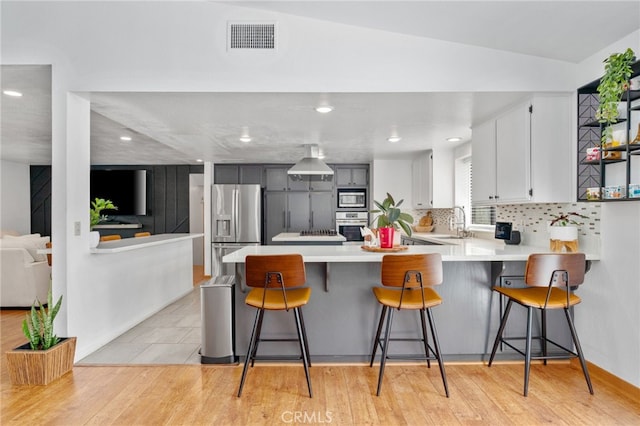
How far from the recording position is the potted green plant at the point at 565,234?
271 centimetres

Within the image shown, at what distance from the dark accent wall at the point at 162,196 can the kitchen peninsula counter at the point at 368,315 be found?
5528 mm

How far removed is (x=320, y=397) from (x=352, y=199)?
183 inches

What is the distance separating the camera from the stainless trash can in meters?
2.79

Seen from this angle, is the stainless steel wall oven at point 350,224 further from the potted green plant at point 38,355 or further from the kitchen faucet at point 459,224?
the potted green plant at point 38,355

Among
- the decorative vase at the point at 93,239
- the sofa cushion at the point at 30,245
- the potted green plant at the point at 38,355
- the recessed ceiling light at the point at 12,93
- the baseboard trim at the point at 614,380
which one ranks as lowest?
the baseboard trim at the point at 614,380

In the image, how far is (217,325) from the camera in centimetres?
278

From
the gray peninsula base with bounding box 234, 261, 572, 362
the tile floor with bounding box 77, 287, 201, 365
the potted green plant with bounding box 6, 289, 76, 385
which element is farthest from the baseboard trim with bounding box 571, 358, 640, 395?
the potted green plant with bounding box 6, 289, 76, 385

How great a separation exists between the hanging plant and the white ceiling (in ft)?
0.69

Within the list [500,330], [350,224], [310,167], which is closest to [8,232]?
[310,167]

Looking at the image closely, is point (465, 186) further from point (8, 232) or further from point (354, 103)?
point (8, 232)

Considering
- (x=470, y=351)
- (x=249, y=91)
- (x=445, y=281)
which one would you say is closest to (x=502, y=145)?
(x=445, y=281)

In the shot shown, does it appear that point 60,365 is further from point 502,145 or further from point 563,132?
point 563,132

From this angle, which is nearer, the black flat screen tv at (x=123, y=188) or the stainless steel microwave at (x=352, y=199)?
the stainless steel microwave at (x=352, y=199)

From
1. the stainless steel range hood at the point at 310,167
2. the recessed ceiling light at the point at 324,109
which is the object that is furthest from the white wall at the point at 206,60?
the stainless steel range hood at the point at 310,167
